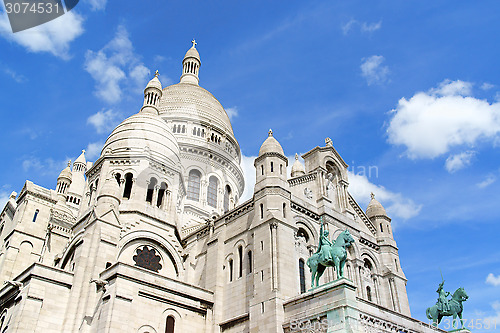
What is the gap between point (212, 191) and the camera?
49.8 meters

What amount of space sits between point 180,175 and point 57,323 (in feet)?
55.1

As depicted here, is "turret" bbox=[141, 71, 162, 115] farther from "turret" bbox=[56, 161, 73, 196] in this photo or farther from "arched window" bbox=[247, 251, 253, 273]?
"arched window" bbox=[247, 251, 253, 273]

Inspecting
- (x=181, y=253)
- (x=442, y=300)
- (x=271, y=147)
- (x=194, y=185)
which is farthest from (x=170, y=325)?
(x=194, y=185)

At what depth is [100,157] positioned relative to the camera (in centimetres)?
3766

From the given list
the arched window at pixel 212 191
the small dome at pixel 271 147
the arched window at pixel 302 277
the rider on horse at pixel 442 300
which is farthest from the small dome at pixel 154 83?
the rider on horse at pixel 442 300

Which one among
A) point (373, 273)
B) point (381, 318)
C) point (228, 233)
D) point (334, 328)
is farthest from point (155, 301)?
point (373, 273)

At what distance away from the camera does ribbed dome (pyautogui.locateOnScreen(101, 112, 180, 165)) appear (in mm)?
37438

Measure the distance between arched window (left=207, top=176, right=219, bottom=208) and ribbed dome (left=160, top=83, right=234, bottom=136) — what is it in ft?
26.7

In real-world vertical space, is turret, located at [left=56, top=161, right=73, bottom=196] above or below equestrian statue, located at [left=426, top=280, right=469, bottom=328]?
above

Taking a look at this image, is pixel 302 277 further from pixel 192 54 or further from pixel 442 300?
pixel 192 54

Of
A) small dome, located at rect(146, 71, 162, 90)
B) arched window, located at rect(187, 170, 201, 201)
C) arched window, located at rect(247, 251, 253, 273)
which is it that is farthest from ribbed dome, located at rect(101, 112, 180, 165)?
arched window, located at rect(247, 251, 253, 273)

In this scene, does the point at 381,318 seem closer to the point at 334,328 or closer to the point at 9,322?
the point at 334,328

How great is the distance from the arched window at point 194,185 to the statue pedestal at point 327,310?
24740mm

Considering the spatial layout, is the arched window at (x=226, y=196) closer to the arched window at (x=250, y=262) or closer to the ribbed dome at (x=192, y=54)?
the arched window at (x=250, y=262)
